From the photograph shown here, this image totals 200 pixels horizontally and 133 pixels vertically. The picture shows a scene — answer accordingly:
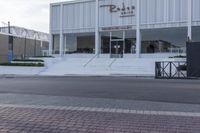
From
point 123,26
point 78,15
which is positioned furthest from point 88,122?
point 78,15

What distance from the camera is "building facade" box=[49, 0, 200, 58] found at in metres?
41.7

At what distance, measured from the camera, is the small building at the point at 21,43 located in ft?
201

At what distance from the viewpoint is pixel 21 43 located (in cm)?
6600

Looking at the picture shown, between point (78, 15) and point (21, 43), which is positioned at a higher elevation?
point (78, 15)

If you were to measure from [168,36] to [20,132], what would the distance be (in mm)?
40304

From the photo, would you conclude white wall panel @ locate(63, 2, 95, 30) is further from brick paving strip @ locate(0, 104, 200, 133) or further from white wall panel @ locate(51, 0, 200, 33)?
brick paving strip @ locate(0, 104, 200, 133)

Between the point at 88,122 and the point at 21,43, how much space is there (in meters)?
59.7

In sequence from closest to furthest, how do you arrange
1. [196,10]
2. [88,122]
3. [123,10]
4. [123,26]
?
[88,122] < [196,10] < [123,26] < [123,10]

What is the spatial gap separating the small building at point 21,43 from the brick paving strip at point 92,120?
5242 centimetres

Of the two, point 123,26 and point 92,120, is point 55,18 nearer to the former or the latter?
point 123,26

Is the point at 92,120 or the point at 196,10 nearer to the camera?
the point at 92,120

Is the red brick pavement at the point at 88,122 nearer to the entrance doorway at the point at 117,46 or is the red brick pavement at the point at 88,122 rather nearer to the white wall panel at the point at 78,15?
the entrance doorway at the point at 117,46

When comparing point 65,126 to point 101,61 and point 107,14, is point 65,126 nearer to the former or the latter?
point 101,61

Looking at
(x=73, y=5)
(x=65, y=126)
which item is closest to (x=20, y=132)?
(x=65, y=126)
